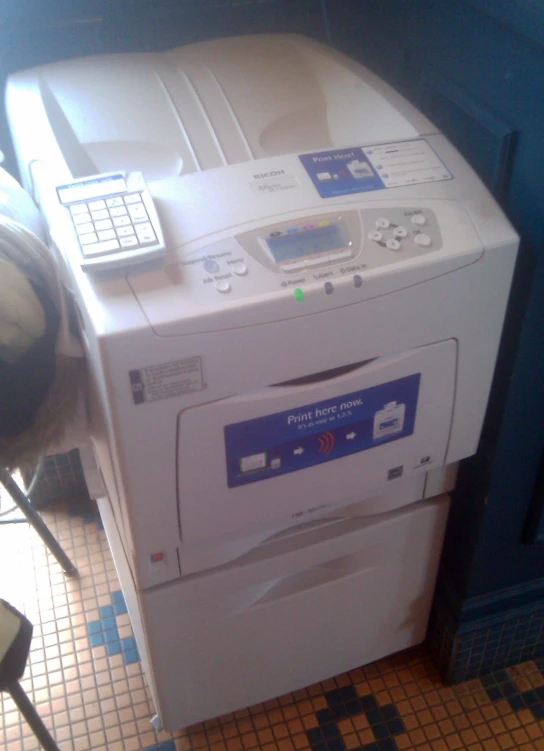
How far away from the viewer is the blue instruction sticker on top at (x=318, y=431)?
0.76 metres

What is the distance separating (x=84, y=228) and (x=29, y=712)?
1.84 ft

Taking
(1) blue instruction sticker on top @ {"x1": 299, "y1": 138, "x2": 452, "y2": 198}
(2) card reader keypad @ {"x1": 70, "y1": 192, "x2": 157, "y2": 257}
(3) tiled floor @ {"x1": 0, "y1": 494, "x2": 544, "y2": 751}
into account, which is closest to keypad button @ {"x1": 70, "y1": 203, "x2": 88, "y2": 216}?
(2) card reader keypad @ {"x1": 70, "y1": 192, "x2": 157, "y2": 257}

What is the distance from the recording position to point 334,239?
0.72 meters

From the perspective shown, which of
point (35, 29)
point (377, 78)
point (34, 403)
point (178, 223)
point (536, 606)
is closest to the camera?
point (178, 223)

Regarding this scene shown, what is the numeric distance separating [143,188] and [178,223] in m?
0.05

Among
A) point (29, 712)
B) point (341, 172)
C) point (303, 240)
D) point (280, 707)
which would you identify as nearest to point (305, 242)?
point (303, 240)

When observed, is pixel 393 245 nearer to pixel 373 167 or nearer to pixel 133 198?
pixel 373 167

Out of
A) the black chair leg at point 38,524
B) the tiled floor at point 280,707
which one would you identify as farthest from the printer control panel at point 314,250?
the tiled floor at point 280,707

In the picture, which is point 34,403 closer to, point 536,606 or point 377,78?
point 377,78

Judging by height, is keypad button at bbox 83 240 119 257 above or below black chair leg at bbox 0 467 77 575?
above

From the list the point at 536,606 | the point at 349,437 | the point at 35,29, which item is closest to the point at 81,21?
the point at 35,29

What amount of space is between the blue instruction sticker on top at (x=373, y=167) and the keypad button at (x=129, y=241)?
0.21 meters

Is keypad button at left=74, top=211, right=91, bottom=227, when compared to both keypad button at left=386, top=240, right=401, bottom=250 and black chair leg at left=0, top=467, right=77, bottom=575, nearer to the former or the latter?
keypad button at left=386, top=240, right=401, bottom=250

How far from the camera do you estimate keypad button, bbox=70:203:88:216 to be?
27.2 inches
